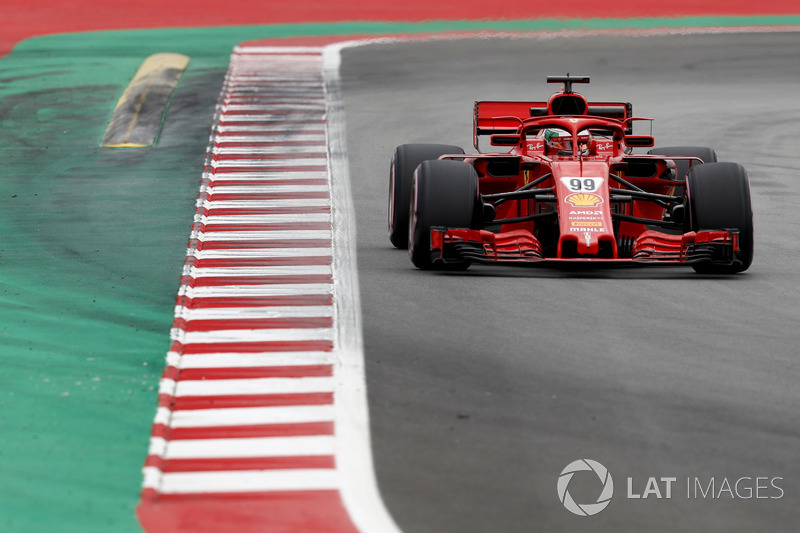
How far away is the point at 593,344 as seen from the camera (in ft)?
39.8

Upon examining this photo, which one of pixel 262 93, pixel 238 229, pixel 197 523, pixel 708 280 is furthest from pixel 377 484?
pixel 262 93

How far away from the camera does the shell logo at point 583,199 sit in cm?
1429

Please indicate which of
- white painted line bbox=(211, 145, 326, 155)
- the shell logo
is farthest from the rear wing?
white painted line bbox=(211, 145, 326, 155)

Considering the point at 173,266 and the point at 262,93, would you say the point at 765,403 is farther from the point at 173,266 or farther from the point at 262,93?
the point at 262,93

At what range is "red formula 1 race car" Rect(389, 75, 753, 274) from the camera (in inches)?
560

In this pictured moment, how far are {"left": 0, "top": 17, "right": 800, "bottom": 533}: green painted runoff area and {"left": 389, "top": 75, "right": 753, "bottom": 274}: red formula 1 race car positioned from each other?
2.98m

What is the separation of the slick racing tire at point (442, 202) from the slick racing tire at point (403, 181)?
4.40ft

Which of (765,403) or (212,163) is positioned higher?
(765,403)

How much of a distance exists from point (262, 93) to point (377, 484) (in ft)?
64.5

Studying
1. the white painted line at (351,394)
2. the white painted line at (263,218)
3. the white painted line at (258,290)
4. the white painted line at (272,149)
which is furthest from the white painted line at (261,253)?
the white painted line at (272,149)

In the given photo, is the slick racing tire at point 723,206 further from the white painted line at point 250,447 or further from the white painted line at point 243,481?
the white painted line at point 243,481

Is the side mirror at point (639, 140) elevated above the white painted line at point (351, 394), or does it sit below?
above

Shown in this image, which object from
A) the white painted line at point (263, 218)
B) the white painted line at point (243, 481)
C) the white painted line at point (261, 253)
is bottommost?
the white painted line at point (263, 218)

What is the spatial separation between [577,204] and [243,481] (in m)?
6.17
